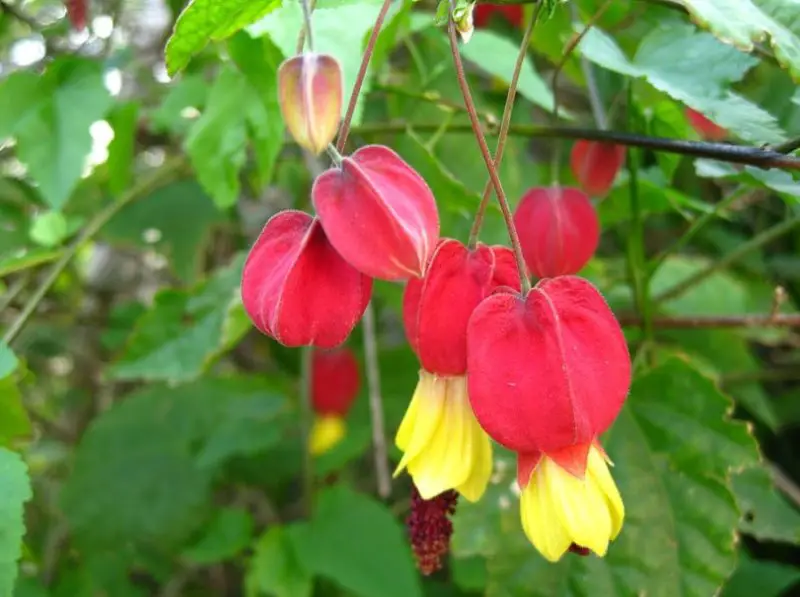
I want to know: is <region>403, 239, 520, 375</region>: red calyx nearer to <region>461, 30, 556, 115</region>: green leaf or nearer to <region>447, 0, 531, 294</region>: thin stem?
<region>447, 0, 531, 294</region>: thin stem

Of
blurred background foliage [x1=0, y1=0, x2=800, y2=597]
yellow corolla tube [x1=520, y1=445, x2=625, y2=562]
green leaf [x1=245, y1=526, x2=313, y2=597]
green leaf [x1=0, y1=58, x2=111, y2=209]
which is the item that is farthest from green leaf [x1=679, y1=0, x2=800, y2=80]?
green leaf [x1=245, y1=526, x2=313, y2=597]

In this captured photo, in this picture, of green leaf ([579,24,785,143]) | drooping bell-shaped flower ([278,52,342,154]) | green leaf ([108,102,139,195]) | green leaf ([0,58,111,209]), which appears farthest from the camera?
green leaf ([108,102,139,195])

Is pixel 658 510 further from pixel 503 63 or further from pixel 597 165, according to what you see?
pixel 503 63

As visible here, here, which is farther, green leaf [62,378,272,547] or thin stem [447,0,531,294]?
green leaf [62,378,272,547]

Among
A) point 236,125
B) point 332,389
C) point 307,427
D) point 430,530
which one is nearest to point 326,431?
point 332,389

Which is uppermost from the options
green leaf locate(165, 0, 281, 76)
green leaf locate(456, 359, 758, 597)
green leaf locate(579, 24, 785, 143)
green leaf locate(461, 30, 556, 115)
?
green leaf locate(165, 0, 281, 76)

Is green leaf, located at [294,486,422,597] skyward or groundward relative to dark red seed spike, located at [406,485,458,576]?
groundward

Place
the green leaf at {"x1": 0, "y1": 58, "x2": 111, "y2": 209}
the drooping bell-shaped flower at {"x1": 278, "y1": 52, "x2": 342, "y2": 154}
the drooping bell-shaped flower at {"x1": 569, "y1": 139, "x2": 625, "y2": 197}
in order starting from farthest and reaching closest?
the green leaf at {"x1": 0, "y1": 58, "x2": 111, "y2": 209} → the drooping bell-shaped flower at {"x1": 569, "y1": 139, "x2": 625, "y2": 197} → the drooping bell-shaped flower at {"x1": 278, "y1": 52, "x2": 342, "y2": 154}
